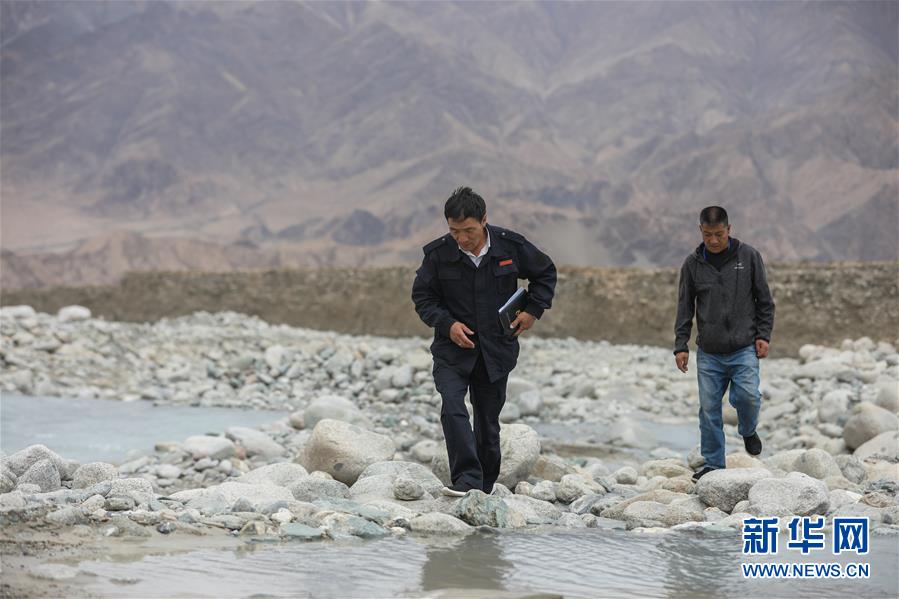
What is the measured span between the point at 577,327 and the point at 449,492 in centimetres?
2320

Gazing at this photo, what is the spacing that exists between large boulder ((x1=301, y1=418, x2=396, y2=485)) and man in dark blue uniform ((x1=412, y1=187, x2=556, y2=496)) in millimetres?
1540

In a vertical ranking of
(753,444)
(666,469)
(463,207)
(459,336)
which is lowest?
(666,469)

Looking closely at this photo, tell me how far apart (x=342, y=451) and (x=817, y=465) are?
11.5 ft

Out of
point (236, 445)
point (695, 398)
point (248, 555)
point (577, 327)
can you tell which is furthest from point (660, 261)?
point (248, 555)

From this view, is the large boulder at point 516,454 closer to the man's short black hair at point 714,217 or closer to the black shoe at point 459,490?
the black shoe at point 459,490

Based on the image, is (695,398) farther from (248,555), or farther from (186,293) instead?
(186,293)

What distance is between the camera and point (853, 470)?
757 cm

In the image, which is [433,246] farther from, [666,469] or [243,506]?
[666,469]

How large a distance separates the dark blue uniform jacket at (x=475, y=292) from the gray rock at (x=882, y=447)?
4.43 metres

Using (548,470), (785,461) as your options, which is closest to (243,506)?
(548,470)

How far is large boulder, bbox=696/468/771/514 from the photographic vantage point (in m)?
6.21

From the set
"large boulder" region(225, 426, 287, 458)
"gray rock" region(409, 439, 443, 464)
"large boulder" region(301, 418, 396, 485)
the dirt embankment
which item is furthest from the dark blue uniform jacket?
the dirt embankment

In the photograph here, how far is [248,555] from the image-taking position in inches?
182

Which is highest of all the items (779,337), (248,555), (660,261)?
(660,261)
